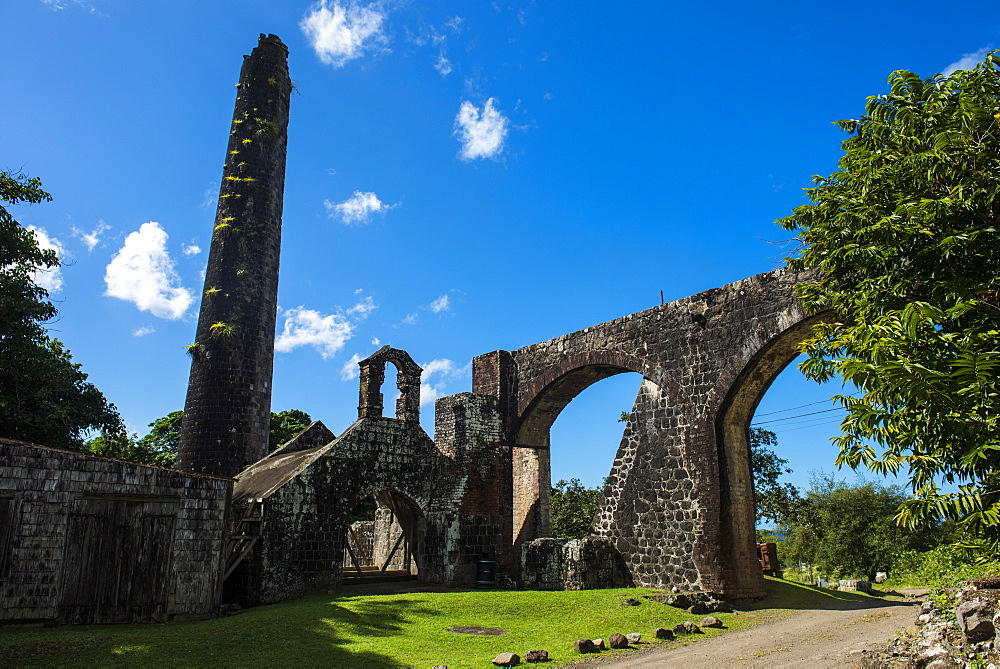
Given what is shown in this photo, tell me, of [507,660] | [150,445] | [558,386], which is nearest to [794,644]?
[507,660]

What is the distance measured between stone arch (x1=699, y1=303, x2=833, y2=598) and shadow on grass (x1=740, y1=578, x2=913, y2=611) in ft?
1.32

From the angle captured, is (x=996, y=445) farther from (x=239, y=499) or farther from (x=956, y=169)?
(x=239, y=499)

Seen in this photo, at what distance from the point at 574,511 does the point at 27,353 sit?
20273 mm

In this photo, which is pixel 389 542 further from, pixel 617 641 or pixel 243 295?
pixel 617 641

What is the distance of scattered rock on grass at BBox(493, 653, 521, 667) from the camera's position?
25.6 feet

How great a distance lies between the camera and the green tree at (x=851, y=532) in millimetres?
23078

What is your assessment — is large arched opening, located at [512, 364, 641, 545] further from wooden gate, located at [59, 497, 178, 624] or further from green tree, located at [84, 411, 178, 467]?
green tree, located at [84, 411, 178, 467]

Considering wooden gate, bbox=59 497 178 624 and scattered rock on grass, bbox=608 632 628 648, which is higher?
wooden gate, bbox=59 497 178 624

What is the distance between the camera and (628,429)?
1527 centimetres

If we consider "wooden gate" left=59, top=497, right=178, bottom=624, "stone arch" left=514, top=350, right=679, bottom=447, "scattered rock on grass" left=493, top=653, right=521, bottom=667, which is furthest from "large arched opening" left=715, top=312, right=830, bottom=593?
"wooden gate" left=59, top=497, right=178, bottom=624

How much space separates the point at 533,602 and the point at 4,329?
1376cm

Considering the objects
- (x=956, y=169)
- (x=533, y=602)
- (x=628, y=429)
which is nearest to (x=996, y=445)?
(x=956, y=169)

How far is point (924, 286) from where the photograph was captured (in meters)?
7.20

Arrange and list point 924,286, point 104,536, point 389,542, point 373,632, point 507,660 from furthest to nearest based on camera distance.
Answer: point 389,542 < point 104,536 < point 373,632 < point 507,660 < point 924,286
